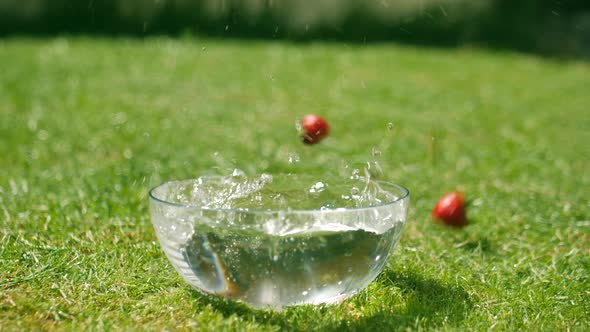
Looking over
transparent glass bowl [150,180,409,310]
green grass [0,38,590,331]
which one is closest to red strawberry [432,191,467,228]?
green grass [0,38,590,331]

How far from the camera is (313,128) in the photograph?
2.39 meters

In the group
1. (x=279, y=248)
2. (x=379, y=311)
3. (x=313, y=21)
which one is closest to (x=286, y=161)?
(x=379, y=311)

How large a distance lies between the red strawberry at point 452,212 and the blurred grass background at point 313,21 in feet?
17.1

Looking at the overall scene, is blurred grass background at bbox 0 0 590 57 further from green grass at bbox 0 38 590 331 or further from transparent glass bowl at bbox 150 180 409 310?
transparent glass bowl at bbox 150 180 409 310

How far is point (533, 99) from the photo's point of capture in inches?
249

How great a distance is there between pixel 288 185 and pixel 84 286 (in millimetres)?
711

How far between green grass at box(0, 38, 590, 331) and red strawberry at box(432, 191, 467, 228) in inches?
2.9

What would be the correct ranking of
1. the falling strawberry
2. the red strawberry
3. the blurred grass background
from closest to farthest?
the falling strawberry < the red strawberry < the blurred grass background

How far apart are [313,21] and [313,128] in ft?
20.5

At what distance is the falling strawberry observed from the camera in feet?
7.84

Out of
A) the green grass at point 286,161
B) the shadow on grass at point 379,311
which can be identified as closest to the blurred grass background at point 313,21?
the green grass at point 286,161

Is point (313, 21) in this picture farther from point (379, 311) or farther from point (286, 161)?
point (379, 311)

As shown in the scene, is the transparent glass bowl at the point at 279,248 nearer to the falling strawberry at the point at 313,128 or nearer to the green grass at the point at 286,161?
the green grass at the point at 286,161

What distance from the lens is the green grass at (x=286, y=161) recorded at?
1.94 meters
